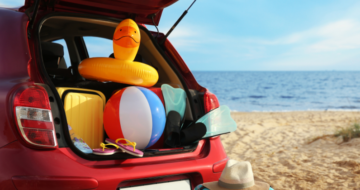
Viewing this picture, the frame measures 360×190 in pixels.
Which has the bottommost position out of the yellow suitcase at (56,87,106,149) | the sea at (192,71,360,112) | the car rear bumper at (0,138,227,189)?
the sea at (192,71,360,112)

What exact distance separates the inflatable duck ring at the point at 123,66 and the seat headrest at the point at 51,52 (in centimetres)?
91

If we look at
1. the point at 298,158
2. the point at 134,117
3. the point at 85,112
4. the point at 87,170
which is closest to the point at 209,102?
the point at 134,117

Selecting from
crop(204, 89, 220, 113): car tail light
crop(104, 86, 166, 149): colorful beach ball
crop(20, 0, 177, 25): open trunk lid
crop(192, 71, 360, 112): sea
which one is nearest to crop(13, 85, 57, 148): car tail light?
crop(104, 86, 166, 149): colorful beach ball

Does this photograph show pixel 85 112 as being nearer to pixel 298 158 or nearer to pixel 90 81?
pixel 90 81

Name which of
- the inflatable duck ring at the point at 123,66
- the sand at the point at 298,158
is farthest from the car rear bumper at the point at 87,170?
the sand at the point at 298,158

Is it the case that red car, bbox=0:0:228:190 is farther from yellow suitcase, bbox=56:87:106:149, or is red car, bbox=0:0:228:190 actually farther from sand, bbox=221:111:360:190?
sand, bbox=221:111:360:190

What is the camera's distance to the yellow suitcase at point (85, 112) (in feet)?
6.55

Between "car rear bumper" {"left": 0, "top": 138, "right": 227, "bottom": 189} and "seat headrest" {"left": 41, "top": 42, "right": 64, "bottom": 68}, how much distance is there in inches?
70.1

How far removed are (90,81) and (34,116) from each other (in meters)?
1.21

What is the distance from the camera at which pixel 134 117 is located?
2025 mm

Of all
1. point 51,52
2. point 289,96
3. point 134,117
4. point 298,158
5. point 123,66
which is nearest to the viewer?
point 134,117

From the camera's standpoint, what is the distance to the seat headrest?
3.08 meters

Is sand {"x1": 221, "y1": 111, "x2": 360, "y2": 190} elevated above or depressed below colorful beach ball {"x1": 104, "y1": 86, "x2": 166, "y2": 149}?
below

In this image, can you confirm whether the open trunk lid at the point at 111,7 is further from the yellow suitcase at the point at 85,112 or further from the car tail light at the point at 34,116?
the car tail light at the point at 34,116
